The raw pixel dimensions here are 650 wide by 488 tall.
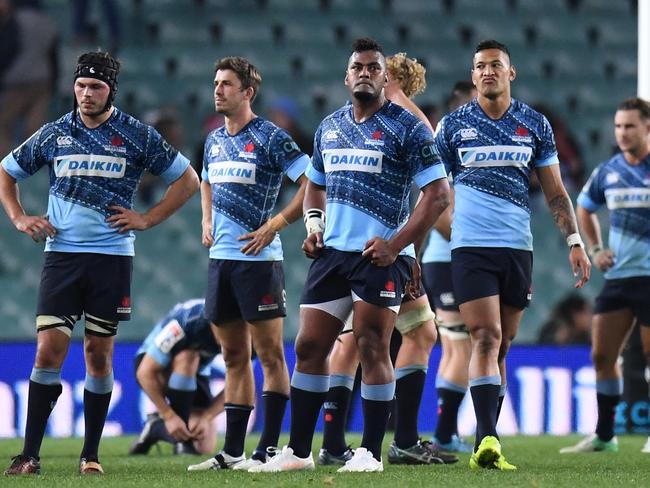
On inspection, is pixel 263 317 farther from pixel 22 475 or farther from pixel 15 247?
pixel 15 247

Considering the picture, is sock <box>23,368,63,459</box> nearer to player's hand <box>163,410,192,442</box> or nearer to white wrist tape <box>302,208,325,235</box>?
white wrist tape <box>302,208,325,235</box>

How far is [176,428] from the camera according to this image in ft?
28.9

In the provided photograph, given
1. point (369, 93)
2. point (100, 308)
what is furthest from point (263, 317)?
point (369, 93)

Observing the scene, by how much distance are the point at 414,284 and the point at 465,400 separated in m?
4.15

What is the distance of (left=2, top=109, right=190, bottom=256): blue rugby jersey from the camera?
6789mm

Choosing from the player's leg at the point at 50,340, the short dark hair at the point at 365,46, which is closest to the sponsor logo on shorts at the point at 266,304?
Result: the player's leg at the point at 50,340

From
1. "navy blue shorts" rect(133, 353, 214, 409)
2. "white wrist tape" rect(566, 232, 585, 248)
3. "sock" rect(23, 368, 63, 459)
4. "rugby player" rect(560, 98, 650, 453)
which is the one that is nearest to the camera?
"sock" rect(23, 368, 63, 459)

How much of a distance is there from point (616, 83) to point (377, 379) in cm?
1049

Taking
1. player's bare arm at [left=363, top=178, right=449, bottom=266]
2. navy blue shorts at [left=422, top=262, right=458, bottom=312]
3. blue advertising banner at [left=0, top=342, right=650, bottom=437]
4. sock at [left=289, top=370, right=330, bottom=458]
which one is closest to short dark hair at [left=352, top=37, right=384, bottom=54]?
player's bare arm at [left=363, top=178, right=449, bottom=266]

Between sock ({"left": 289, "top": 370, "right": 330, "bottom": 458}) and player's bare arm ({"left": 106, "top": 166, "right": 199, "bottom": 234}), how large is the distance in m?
1.18

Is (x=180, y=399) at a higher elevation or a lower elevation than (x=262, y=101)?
lower

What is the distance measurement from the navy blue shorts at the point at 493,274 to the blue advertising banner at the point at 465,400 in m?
4.08

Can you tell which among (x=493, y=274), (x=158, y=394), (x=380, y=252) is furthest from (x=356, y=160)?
(x=158, y=394)

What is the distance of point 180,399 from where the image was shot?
9.07m
